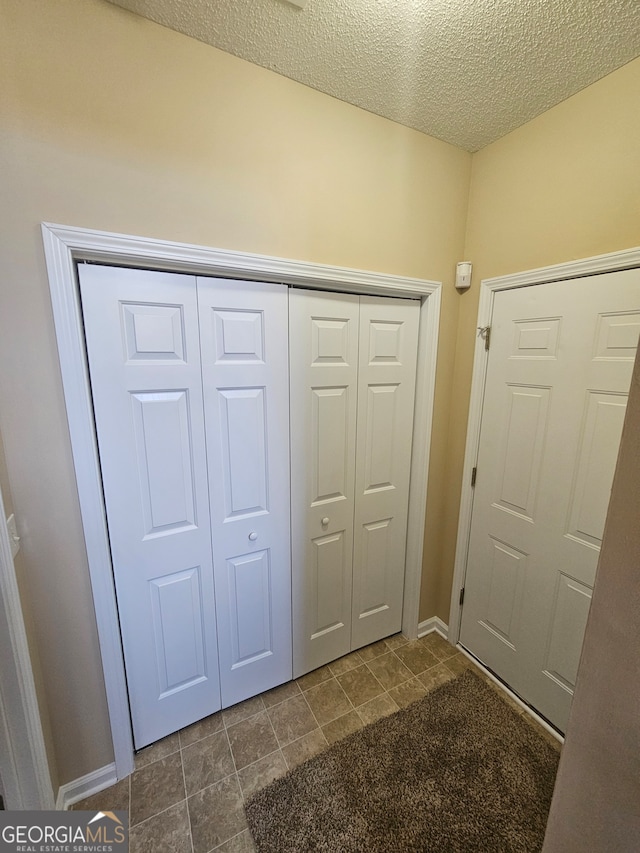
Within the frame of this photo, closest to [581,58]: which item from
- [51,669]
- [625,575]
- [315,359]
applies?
[315,359]

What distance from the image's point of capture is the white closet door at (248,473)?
1341mm

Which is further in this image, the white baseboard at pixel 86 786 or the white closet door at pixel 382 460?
the white closet door at pixel 382 460

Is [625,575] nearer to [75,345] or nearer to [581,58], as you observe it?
[75,345]

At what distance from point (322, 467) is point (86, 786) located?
4.95 ft

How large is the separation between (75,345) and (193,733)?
1691 mm

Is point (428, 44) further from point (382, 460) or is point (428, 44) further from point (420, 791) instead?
point (420, 791)

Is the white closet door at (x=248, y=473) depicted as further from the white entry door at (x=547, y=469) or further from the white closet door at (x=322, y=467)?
the white entry door at (x=547, y=469)

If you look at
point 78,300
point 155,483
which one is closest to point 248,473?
point 155,483

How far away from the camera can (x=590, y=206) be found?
129 centimetres

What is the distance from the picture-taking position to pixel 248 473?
147 centimetres

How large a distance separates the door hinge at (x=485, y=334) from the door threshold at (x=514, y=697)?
5.57 ft

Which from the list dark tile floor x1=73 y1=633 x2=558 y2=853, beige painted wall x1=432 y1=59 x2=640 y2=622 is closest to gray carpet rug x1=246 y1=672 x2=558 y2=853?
dark tile floor x1=73 y1=633 x2=558 y2=853

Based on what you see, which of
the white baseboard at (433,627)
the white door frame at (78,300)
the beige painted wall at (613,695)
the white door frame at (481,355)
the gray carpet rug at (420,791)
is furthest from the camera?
the white baseboard at (433,627)

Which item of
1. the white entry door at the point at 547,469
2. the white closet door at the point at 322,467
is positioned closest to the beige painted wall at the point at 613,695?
the white entry door at the point at 547,469
